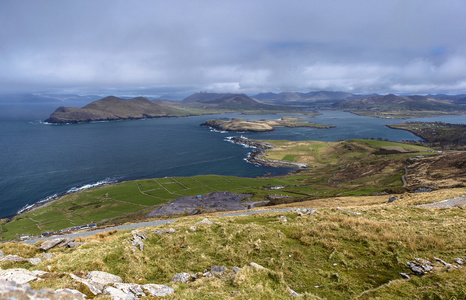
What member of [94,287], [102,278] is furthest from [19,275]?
[94,287]

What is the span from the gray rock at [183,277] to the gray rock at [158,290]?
1482 millimetres

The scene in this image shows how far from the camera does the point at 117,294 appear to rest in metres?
10.8

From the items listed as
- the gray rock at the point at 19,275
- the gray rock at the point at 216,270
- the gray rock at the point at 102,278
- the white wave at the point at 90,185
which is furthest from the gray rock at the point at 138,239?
the white wave at the point at 90,185

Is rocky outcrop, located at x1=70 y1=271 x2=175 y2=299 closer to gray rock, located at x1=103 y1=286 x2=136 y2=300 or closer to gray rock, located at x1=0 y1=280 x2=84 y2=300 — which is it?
gray rock, located at x1=103 y1=286 x2=136 y2=300

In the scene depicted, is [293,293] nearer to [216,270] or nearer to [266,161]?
[216,270]

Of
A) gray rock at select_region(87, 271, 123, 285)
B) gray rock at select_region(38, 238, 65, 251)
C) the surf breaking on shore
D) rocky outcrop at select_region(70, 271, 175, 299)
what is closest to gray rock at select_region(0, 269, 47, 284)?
rocky outcrop at select_region(70, 271, 175, 299)

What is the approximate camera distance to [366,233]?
18.0m

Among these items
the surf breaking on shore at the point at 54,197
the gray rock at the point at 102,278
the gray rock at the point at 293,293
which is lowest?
the surf breaking on shore at the point at 54,197

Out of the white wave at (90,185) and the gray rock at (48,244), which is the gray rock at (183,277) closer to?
the gray rock at (48,244)

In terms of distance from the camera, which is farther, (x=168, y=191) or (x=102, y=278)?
(x=168, y=191)

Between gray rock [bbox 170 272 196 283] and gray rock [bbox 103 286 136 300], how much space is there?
3.38m

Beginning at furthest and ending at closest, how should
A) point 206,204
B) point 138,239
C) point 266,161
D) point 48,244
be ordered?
1. point 266,161
2. point 206,204
3. point 48,244
4. point 138,239

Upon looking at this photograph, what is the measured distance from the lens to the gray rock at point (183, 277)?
13.7 meters

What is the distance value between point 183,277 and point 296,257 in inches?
316
